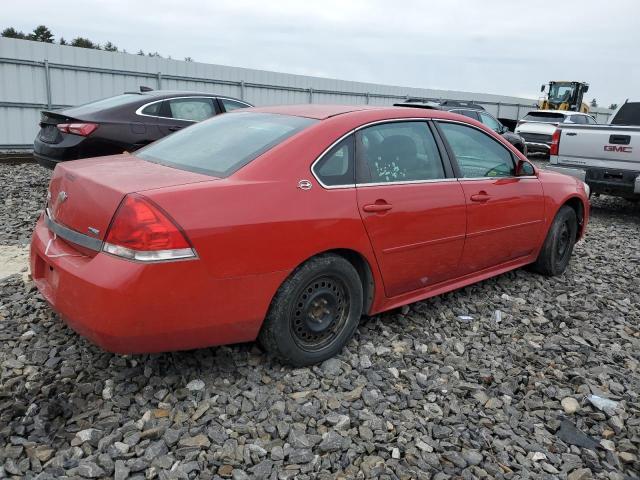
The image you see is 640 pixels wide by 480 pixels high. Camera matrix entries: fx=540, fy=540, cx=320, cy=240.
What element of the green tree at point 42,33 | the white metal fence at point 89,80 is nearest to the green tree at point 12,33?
the green tree at point 42,33

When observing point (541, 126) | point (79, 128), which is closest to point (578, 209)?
point (79, 128)

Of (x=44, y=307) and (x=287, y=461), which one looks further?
(x=44, y=307)

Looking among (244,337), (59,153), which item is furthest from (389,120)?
(59,153)

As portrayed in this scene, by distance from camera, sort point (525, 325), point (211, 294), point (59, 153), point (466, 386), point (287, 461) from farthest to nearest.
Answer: point (59, 153), point (525, 325), point (466, 386), point (211, 294), point (287, 461)

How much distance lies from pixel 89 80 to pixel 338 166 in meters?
12.0

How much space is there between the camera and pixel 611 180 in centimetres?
783

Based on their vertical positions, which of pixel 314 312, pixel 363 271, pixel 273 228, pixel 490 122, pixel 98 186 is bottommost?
pixel 314 312

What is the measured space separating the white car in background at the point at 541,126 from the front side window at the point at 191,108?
40.2 ft

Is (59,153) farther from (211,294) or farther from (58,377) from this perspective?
(211,294)

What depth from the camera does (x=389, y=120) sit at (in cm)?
364

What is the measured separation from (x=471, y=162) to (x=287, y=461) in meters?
2.68

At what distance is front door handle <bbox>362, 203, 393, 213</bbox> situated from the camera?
326 cm

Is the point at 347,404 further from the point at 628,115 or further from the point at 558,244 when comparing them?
the point at 628,115

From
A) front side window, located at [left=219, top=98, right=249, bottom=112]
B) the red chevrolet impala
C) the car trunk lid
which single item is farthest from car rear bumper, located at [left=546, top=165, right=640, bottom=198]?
the car trunk lid
